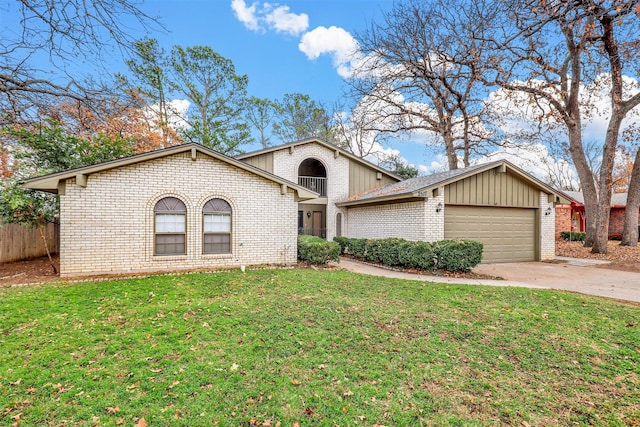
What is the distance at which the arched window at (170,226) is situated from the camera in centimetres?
884

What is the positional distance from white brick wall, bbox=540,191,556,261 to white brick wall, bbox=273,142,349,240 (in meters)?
9.05

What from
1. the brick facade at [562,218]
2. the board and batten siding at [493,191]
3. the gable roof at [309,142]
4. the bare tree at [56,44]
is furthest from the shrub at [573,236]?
the bare tree at [56,44]

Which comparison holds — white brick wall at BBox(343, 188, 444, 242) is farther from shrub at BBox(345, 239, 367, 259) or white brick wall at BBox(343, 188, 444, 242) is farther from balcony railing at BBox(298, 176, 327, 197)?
balcony railing at BBox(298, 176, 327, 197)

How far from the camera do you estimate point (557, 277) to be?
8.98 m

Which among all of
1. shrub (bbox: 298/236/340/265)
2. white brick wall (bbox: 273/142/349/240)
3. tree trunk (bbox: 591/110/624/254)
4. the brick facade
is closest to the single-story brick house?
shrub (bbox: 298/236/340/265)

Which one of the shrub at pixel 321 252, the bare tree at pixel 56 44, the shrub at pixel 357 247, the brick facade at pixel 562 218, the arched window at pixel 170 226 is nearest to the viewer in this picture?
the bare tree at pixel 56 44

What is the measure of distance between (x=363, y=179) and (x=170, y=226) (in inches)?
455

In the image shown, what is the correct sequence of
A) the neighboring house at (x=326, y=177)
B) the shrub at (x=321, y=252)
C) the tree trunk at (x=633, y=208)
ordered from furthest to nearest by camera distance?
the neighboring house at (x=326, y=177) < the tree trunk at (x=633, y=208) < the shrub at (x=321, y=252)

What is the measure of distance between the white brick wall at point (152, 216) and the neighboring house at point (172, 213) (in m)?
0.02

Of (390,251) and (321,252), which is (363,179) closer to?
(390,251)

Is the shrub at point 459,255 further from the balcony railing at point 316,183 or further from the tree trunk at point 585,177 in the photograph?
the tree trunk at point 585,177

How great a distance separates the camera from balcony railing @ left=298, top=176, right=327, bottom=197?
17.3 meters

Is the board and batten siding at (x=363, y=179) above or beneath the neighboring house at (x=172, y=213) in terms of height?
above

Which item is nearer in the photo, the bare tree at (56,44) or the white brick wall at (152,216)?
the bare tree at (56,44)
